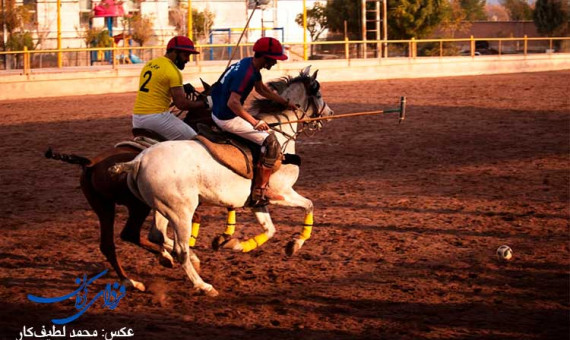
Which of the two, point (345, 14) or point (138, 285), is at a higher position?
point (345, 14)

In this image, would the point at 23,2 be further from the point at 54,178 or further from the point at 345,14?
the point at 54,178

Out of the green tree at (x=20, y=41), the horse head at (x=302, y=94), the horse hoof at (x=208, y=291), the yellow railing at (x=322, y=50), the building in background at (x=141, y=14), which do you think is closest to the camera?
the horse hoof at (x=208, y=291)

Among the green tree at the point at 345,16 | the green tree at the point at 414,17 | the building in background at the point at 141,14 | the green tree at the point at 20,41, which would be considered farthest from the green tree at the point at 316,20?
the green tree at the point at 20,41

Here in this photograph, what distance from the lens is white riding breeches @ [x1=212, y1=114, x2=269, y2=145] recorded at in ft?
30.9

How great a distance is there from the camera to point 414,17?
180 feet

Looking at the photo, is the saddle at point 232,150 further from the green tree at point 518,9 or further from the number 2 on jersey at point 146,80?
the green tree at point 518,9

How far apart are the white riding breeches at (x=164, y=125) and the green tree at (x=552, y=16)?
6213 centimetres

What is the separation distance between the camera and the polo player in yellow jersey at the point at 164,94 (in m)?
9.96

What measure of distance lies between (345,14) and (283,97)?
4912 cm

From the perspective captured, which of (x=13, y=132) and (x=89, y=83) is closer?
(x=13, y=132)

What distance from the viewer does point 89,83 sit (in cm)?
3394

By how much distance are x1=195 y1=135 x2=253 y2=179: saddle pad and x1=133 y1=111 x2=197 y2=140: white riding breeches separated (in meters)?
0.90

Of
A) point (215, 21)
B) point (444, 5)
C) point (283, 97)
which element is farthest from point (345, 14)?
point (283, 97)

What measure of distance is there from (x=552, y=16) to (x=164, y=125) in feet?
206
